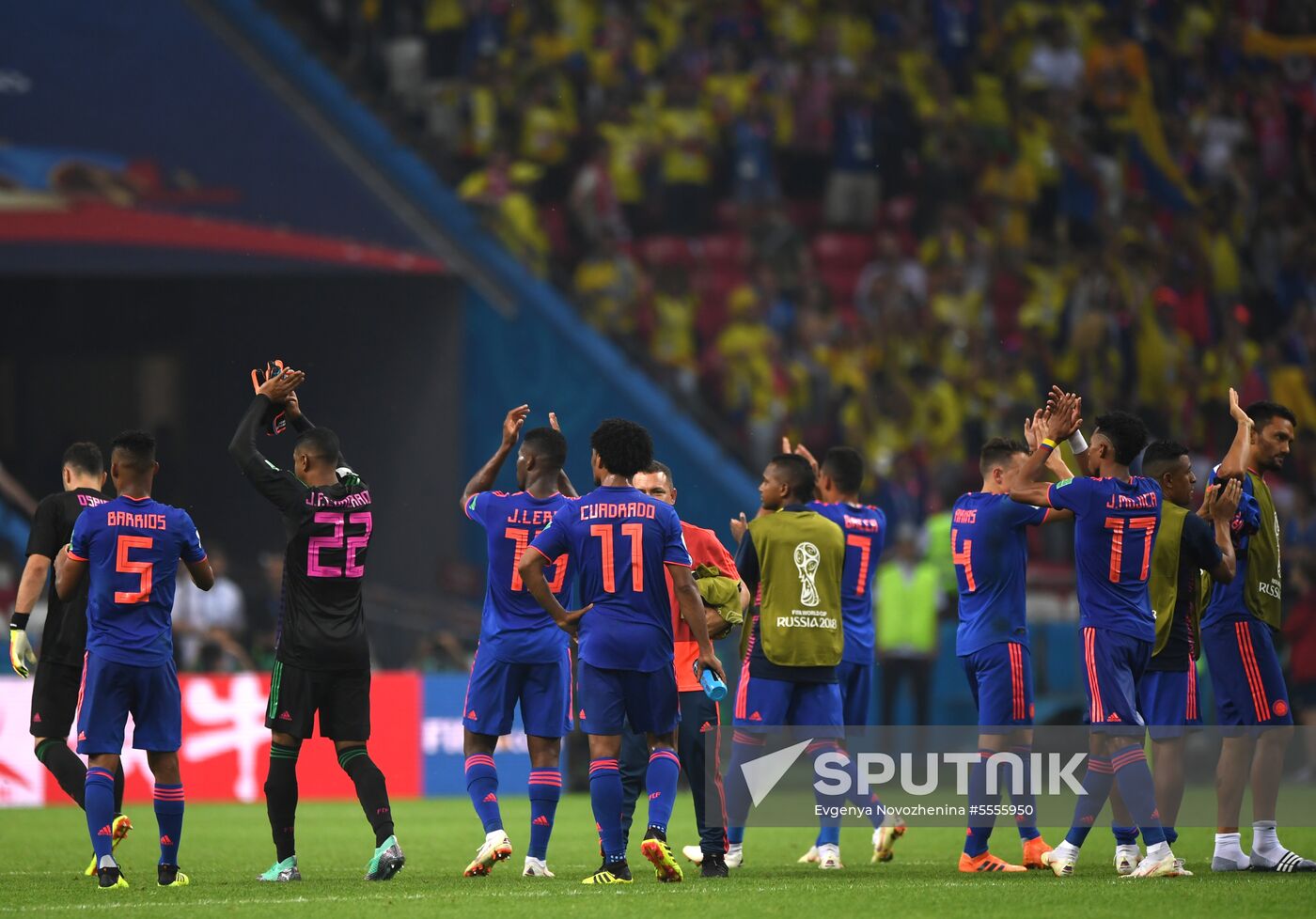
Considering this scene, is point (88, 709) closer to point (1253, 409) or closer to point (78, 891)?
point (78, 891)

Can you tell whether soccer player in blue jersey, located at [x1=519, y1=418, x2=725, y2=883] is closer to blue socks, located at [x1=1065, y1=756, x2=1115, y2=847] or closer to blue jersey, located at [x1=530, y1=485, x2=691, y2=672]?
blue jersey, located at [x1=530, y1=485, x2=691, y2=672]

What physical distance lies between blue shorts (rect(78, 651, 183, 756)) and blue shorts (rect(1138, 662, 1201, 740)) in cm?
477

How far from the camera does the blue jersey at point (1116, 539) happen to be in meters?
9.21

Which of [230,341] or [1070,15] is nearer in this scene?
[230,341]

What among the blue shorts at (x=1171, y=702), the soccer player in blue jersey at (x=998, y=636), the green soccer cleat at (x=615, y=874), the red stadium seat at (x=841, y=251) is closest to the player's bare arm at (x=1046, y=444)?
the soccer player in blue jersey at (x=998, y=636)

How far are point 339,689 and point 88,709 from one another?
118 centimetres

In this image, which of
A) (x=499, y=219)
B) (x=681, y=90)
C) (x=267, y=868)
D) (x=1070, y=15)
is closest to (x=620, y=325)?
(x=499, y=219)

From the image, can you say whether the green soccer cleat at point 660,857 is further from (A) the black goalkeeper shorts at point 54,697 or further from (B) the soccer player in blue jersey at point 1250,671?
(A) the black goalkeeper shorts at point 54,697

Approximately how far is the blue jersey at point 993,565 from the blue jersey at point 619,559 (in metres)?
1.66

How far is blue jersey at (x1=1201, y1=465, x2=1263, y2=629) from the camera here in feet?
31.8

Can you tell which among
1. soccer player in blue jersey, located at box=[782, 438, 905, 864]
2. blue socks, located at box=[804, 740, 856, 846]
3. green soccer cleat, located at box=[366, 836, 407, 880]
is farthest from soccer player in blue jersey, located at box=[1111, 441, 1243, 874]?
green soccer cleat, located at box=[366, 836, 407, 880]

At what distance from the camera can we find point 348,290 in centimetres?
2077

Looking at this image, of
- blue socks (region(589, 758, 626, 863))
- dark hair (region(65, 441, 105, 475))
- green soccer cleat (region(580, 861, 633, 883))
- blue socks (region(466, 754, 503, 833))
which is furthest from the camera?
dark hair (region(65, 441, 105, 475))

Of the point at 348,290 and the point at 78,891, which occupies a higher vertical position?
the point at 348,290
